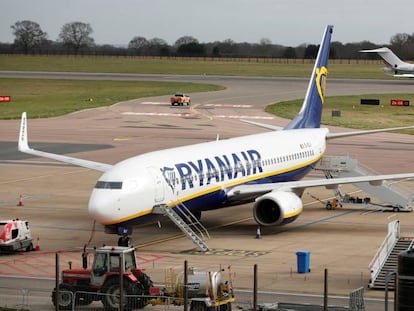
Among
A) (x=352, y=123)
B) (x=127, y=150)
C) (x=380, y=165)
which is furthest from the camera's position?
(x=352, y=123)

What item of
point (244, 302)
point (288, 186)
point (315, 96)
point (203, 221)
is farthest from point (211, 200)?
point (315, 96)

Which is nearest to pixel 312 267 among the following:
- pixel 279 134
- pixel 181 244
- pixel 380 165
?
pixel 181 244

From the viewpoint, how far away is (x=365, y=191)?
2643 inches

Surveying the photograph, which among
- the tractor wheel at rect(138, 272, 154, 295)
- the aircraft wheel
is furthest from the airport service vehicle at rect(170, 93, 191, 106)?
the tractor wheel at rect(138, 272, 154, 295)

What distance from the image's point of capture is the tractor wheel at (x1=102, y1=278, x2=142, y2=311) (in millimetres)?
38312

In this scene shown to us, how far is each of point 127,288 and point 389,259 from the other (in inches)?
498

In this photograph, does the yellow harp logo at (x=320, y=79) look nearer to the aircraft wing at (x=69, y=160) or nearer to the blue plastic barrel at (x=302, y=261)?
the aircraft wing at (x=69, y=160)

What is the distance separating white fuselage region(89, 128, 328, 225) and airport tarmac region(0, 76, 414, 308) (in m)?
2.22

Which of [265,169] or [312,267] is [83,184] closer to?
[265,169]

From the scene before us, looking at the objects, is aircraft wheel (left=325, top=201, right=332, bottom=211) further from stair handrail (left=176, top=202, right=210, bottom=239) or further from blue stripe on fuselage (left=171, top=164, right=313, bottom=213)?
stair handrail (left=176, top=202, right=210, bottom=239)

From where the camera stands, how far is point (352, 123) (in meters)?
123

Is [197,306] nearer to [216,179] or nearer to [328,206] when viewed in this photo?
[216,179]

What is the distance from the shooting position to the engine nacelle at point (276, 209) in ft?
180

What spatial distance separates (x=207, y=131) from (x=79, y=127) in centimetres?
1429
